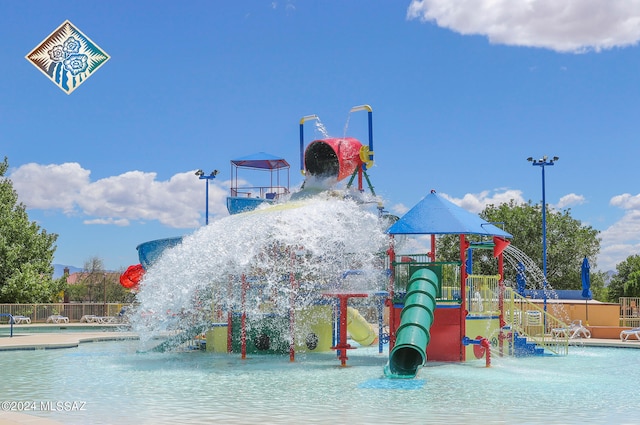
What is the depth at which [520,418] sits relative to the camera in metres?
9.95

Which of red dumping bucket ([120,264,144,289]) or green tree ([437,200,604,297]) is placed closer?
red dumping bucket ([120,264,144,289])

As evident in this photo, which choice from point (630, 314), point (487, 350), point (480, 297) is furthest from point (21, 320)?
point (630, 314)

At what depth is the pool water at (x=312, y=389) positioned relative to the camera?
1004 cm

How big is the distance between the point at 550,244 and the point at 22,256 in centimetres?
3382

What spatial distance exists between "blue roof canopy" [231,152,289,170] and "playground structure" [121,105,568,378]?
10139mm

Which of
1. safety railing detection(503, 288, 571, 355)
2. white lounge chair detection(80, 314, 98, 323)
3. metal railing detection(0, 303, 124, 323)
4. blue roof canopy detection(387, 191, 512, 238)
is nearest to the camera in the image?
blue roof canopy detection(387, 191, 512, 238)

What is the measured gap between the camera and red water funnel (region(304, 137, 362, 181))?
21.6m

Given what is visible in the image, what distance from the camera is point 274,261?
59.5 feet

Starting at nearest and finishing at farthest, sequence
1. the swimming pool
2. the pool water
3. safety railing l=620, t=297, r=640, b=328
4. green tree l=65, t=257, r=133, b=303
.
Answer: the pool water, safety railing l=620, t=297, r=640, b=328, the swimming pool, green tree l=65, t=257, r=133, b=303

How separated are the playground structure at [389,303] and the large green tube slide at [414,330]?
3 centimetres

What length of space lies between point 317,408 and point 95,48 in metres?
11.8

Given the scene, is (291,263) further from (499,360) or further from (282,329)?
(499,360)

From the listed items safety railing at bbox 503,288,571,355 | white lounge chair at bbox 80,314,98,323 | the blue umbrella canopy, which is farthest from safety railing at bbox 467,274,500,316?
white lounge chair at bbox 80,314,98,323

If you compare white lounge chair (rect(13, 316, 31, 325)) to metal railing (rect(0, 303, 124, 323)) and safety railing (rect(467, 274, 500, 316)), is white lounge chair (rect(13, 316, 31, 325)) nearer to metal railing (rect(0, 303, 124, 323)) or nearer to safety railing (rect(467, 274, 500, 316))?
metal railing (rect(0, 303, 124, 323))
